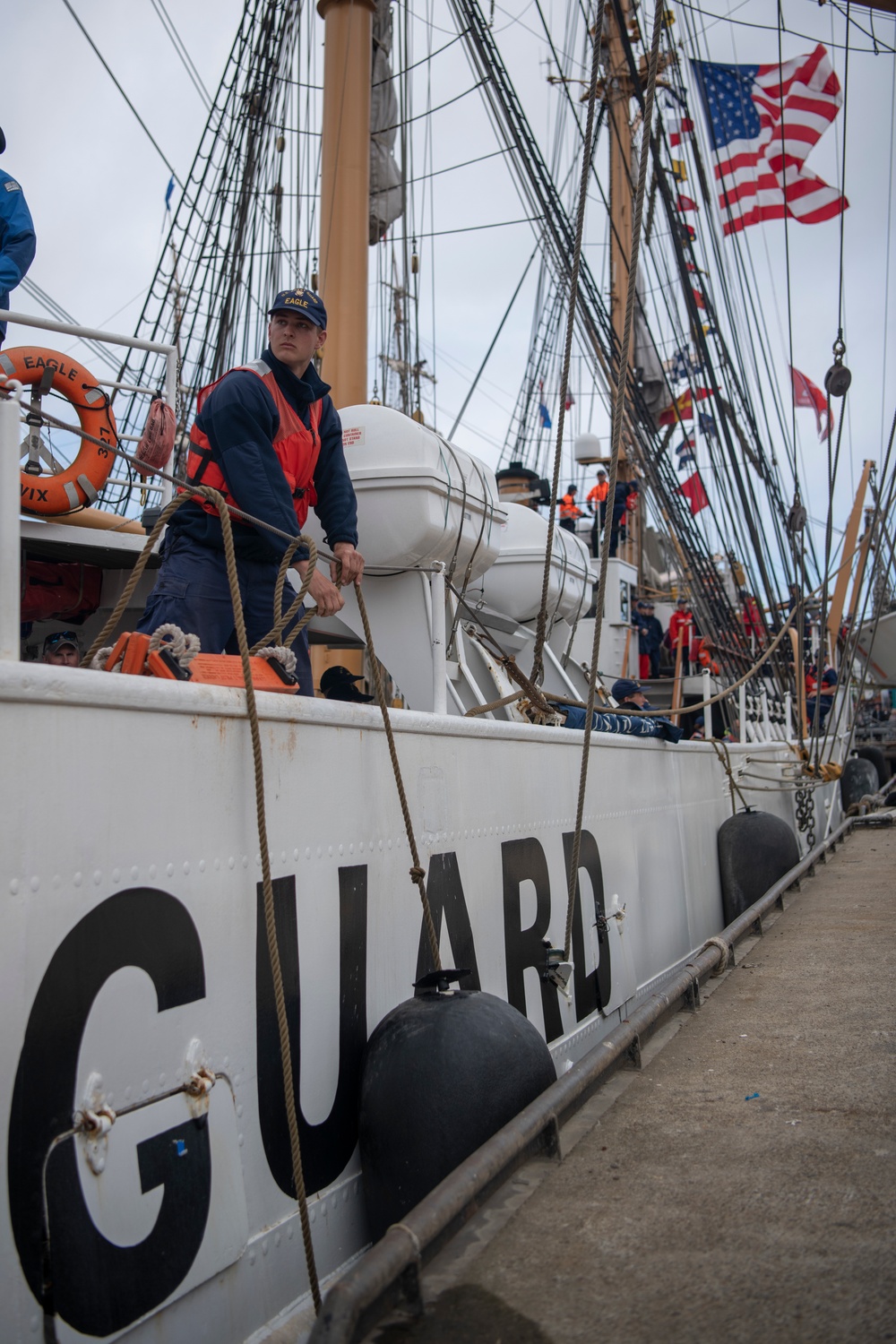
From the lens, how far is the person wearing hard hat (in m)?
3.87

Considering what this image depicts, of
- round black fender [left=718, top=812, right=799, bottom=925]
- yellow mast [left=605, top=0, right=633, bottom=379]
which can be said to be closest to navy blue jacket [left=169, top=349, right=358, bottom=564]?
round black fender [left=718, top=812, right=799, bottom=925]

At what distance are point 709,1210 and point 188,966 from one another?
119cm

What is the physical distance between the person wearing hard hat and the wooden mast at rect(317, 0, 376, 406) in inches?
118

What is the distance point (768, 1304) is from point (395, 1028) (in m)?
1.17

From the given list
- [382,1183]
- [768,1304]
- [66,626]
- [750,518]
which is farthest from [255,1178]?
[750,518]

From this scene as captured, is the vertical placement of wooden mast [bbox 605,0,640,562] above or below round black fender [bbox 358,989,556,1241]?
above

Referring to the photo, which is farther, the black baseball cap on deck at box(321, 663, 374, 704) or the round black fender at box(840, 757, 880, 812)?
the round black fender at box(840, 757, 880, 812)

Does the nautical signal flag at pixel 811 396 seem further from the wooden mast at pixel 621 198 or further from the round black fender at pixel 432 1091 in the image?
the round black fender at pixel 432 1091

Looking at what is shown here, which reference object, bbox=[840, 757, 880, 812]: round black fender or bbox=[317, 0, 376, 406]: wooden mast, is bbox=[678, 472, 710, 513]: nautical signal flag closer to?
bbox=[317, 0, 376, 406]: wooden mast

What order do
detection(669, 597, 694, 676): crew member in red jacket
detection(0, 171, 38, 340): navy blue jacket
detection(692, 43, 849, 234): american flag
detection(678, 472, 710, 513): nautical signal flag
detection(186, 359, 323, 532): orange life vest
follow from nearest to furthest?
detection(186, 359, 323, 532): orange life vest, detection(0, 171, 38, 340): navy blue jacket, detection(678, 472, 710, 513): nautical signal flag, detection(692, 43, 849, 234): american flag, detection(669, 597, 694, 676): crew member in red jacket

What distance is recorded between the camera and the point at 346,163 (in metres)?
7.18

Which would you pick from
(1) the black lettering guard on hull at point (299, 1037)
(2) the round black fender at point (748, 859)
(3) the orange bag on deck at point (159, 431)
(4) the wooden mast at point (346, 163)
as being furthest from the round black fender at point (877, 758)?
(1) the black lettering guard on hull at point (299, 1037)

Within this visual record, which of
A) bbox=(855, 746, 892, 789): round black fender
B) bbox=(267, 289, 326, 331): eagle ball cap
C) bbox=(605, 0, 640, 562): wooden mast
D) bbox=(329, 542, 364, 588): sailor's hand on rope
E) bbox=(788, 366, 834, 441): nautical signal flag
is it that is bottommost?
bbox=(855, 746, 892, 789): round black fender

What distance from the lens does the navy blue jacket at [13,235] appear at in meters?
3.87
